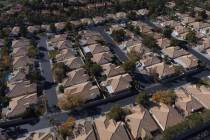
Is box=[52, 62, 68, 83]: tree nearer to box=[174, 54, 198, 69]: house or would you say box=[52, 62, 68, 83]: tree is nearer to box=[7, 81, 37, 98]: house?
box=[7, 81, 37, 98]: house

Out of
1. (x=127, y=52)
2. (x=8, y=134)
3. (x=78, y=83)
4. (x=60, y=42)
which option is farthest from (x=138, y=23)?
(x=8, y=134)

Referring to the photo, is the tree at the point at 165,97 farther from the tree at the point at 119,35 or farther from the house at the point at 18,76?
the house at the point at 18,76

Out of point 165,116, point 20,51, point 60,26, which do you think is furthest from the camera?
point 60,26

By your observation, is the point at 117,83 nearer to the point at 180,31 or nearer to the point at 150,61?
the point at 150,61

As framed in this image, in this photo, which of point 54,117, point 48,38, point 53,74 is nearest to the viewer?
point 54,117

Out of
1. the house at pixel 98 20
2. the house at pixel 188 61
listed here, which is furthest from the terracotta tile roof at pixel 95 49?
the house at pixel 188 61

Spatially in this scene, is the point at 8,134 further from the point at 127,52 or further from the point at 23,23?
the point at 23,23

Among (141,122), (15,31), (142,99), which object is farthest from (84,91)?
(15,31)
